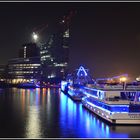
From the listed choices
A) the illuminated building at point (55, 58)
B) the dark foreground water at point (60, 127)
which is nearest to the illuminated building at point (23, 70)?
the illuminated building at point (55, 58)

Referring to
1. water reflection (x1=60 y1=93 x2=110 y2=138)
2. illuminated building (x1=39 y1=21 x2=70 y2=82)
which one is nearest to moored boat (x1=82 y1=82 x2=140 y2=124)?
water reflection (x1=60 y1=93 x2=110 y2=138)

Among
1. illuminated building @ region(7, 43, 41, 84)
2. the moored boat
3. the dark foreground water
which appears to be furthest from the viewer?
illuminated building @ region(7, 43, 41, 84)

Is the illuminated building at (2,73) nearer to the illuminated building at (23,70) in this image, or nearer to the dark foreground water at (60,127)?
the illuminated building at (23,70)

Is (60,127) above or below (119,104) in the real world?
below

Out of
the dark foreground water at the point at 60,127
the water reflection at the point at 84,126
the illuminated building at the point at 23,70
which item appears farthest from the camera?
the illuminated building at the point at 23,70

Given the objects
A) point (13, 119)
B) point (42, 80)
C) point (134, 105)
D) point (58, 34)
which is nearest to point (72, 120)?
point (13, 119)

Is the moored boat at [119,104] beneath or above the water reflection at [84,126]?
above

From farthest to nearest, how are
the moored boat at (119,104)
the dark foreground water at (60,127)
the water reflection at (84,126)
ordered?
the moored boat at (119,104), the water reflection at (84,126), the dark foreground water at (60,127)

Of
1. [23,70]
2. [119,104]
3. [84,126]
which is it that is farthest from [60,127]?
[23,70]

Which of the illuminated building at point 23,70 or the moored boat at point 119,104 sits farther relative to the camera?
the illuminated building at point 23,70

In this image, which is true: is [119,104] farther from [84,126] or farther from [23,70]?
[23,70]

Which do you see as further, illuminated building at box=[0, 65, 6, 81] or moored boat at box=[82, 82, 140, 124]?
illuminated building at box=[0, 65, 6, 81]

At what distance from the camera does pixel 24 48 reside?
16388cm

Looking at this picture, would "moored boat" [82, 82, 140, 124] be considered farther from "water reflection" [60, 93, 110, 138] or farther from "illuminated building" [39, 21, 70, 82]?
"illuminated building" [39, 21, 70, 82]
